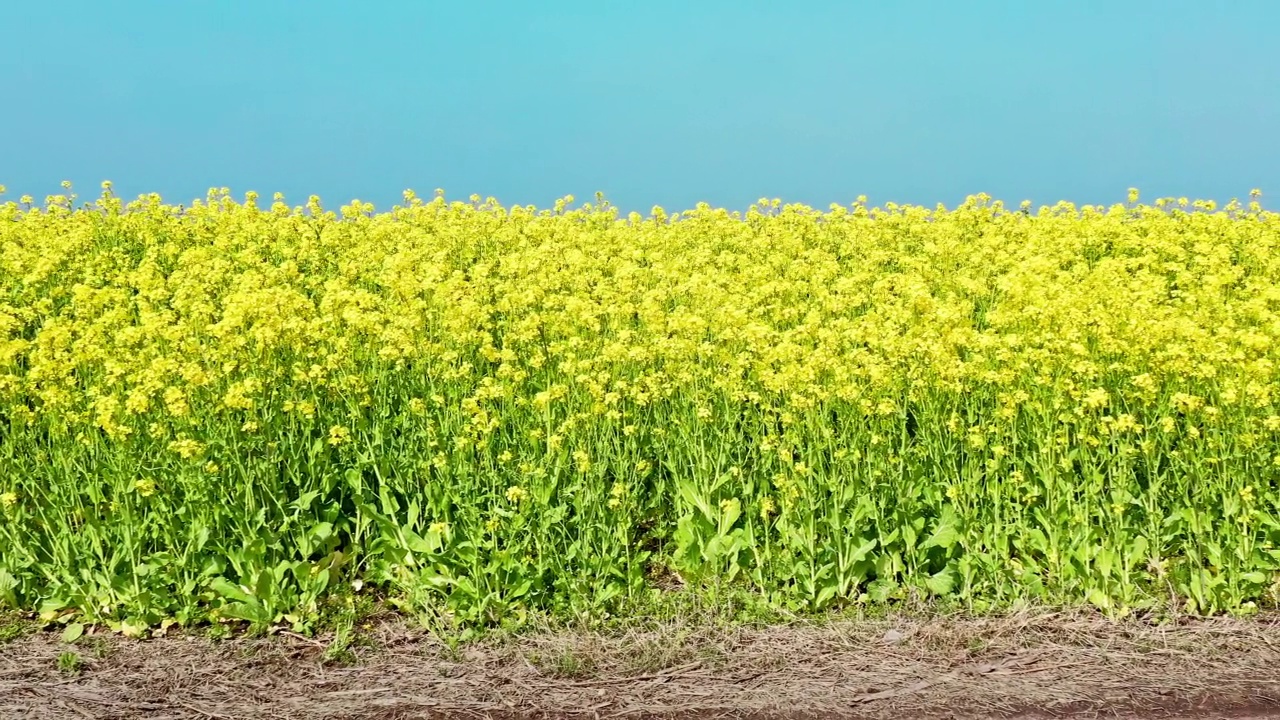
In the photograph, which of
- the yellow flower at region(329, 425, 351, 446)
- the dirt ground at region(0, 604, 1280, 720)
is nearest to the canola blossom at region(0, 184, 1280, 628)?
the yellow flower at region(329, 425, 351, 446)

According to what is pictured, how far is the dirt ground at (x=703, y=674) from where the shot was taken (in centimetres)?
556

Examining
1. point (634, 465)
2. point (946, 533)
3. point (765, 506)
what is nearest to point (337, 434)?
point (634, 465)

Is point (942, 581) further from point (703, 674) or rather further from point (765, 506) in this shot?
point (703, 674)

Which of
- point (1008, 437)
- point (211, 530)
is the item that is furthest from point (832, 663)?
point (211, 530)

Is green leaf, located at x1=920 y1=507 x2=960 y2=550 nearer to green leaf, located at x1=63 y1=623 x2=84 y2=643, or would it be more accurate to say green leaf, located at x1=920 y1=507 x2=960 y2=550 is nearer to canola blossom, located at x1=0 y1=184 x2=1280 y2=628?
canola blossom, located at x1=0 y1=184 x2=1280 y2=628

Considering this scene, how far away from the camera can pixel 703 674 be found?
5746 mm

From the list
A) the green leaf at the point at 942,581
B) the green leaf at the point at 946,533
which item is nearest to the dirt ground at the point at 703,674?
the green leaf at the point at 942,581

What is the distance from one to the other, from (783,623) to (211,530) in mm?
3229

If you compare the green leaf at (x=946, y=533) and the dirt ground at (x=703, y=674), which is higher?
the green leaf at (x=946, y=533)

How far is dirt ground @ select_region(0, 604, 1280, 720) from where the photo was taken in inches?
219

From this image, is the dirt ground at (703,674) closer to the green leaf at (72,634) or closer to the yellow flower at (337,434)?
the green leaf at (72,634)

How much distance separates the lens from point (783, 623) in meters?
6.22

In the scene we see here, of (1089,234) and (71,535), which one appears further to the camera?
(1089,234)

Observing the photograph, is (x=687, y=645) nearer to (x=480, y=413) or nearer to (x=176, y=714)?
(x=480, y=413)
